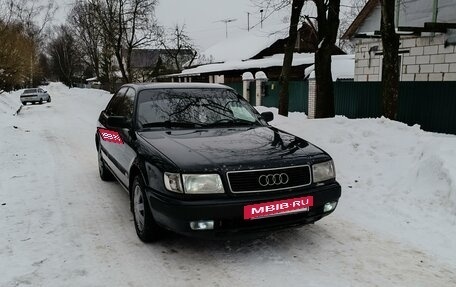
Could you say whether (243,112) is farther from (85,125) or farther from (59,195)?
(85,125)

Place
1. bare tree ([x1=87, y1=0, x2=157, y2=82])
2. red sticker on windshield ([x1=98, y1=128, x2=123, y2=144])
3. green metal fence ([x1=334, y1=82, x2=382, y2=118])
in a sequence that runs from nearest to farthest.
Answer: red sticker on windshield ([x1=98, y1=128, x2=123, y2=144])
green metal fence ([x1=334, y1=82, x2=382, y2=118])
bare tree ([x1=87, y1=0, x2=157, y2=82])

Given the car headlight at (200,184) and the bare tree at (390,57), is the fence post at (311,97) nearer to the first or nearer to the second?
the bare tree at (390,57)

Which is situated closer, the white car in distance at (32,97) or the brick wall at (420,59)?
the brick wall at (420,59)

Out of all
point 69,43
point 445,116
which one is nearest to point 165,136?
point 445,116

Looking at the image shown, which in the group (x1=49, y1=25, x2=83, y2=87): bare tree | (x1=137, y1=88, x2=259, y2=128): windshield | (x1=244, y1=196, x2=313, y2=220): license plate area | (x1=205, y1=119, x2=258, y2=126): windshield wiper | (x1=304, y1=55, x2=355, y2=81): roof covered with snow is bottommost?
(x1=244, y1=196, x2=313, y2=220): license plate area

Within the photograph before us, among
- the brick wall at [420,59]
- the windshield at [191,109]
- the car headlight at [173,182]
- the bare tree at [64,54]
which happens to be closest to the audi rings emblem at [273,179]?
the car headlight at [173,182]

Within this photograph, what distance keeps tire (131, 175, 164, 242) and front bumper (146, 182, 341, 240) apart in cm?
22

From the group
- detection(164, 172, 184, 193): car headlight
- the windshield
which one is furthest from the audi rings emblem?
the windshield

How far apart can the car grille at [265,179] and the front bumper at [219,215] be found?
0.07m

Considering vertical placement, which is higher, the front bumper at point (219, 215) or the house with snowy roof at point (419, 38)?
the house with snowy roof at point (419, 38)

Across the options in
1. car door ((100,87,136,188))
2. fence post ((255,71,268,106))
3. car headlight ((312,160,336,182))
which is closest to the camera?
car headlight ((312,160,336,182))

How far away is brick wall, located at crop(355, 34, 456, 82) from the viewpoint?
1352cm

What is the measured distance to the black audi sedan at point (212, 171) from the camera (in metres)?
3.55

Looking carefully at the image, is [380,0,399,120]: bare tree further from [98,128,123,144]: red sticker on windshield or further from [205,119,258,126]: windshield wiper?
A: [98,128,123,144]: red sticker on windshield
